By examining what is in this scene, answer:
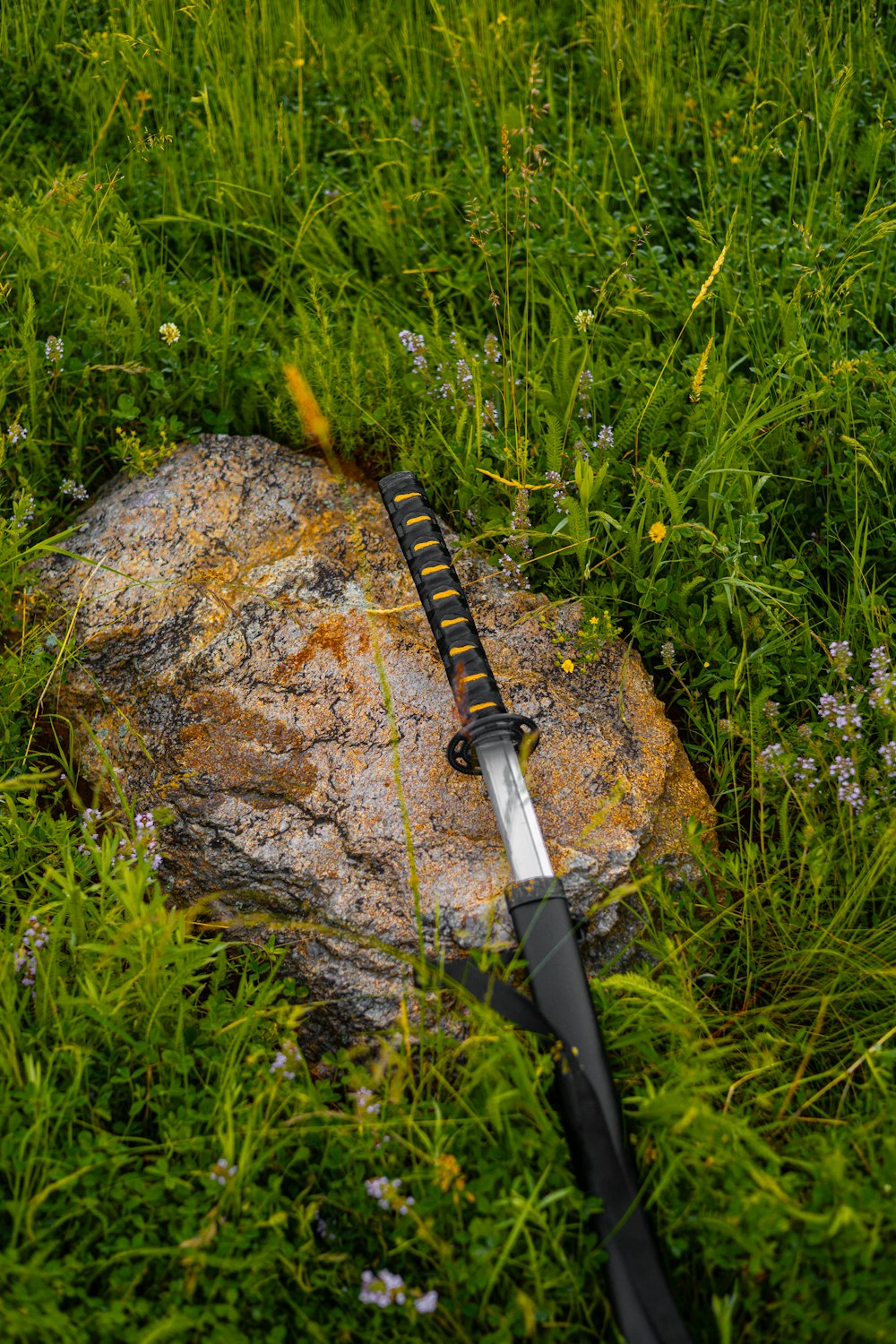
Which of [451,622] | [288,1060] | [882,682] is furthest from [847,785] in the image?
[288,1060]

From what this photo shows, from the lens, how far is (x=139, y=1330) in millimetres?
1575

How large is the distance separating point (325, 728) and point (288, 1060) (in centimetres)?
83

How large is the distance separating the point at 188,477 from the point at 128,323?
59 cm

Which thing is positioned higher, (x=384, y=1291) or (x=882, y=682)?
(x=882, y=682)

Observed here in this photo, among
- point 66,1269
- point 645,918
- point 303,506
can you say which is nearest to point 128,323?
point 303,506

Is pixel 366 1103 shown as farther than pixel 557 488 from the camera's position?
No

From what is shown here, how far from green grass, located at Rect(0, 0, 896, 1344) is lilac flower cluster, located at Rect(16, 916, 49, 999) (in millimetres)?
34

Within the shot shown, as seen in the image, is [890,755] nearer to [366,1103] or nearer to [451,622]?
[451,622]

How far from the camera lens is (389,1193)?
1.69 meters

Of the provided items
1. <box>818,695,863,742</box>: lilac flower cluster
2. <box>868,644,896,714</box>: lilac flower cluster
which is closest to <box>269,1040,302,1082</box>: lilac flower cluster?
<box>818,695,863,742</box>: lilac flower cluster

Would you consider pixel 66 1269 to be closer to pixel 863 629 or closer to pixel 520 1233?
pixel 520 1233

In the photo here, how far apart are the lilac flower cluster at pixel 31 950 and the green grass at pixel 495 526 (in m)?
0.03

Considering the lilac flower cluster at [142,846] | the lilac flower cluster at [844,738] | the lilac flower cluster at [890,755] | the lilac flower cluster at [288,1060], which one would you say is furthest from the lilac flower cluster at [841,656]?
the lilac flower cluster at [142,846]

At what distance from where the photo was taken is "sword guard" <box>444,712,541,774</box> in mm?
2207
